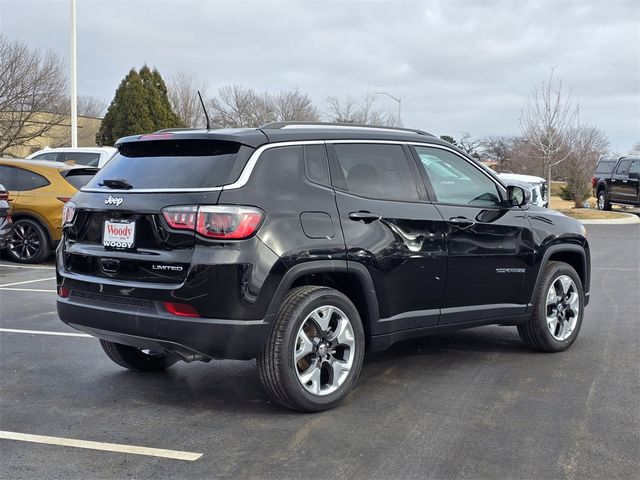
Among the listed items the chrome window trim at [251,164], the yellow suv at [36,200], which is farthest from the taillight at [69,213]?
the yellow suv at [36,200]

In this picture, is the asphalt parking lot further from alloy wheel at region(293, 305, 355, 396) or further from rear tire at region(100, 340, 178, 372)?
alloy wheel at region(293, 305, 355, 396)

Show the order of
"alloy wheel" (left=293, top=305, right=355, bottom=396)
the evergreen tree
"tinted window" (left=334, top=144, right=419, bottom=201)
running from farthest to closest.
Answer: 1. the evergreen tree
2. "tinted window" (left=334, top=144, right=419, bottom=201)
3. "alloy wheel" (left=293, top=305, right=355, bottom=396)

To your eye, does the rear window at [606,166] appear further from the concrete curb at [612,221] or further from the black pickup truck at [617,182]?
the concrete curb at [612,221]

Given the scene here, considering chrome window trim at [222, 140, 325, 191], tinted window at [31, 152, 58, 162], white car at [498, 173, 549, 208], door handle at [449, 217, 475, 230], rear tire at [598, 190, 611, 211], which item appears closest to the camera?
chrome window trim at [222, 140, 325, 191]

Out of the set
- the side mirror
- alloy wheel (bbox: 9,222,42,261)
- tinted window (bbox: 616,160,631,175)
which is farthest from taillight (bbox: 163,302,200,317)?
tinted window (bbox: 616,160,631,175)

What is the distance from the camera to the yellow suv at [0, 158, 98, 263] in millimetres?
11922

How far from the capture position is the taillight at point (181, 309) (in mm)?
4223

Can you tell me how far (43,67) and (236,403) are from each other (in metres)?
30.5

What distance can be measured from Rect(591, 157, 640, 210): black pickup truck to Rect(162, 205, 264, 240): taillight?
2478cm

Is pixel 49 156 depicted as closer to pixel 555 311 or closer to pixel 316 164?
pixel 316 164

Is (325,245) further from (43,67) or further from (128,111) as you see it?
(128,111)

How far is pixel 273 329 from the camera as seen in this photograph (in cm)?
438

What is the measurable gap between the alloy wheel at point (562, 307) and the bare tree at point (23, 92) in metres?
27.9

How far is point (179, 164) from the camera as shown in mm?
4613
